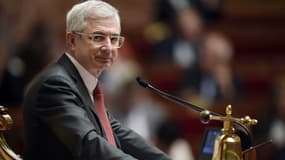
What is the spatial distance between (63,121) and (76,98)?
0.32 ft

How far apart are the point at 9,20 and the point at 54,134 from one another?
11.8 feet

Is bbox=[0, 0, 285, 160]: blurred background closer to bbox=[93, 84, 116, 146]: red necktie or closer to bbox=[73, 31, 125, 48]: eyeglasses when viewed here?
bbox=[93, 84, 116, 146]: red necktie

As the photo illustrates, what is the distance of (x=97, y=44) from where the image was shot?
2336 millimetres

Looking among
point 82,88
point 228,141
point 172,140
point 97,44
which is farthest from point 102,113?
point 172,140

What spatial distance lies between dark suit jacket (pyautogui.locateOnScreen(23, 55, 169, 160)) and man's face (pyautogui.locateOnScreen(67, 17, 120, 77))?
0.22 feet

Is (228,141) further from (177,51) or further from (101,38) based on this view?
(177,51)

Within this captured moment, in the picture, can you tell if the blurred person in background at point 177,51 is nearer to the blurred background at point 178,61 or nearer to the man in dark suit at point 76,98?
the blurred background at point 178,61

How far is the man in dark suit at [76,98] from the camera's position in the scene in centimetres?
220

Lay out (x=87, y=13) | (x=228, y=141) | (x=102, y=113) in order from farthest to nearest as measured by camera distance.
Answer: (x=102, y=113) → (x=87, y=13) → (x=228, y=141)

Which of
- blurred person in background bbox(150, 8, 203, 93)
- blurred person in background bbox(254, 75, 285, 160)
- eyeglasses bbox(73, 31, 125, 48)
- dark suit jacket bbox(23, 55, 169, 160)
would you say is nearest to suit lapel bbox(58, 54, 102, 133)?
dark suit jacket bbox(23, 55, 169, 160)

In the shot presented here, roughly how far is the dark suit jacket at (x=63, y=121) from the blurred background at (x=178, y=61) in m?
1.42

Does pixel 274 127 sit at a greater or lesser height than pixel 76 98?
lesser

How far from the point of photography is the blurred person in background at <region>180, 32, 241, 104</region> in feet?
18.0

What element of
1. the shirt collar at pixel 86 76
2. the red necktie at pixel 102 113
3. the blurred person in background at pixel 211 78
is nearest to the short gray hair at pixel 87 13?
the shirt collar at pixel 86 76
